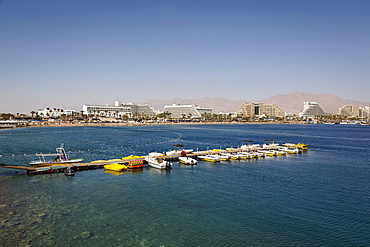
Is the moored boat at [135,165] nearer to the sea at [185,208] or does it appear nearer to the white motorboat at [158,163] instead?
the sea at [185,208]

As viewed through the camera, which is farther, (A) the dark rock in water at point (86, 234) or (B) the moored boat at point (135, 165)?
(B) the moored boat at point (135, 165)

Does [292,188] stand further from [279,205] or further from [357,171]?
[357,171]

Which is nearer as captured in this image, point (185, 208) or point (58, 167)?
point (185, 208)

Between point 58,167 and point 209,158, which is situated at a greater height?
point 58,167

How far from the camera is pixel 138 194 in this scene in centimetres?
3020

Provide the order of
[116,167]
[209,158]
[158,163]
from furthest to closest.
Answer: [209,158]
[158,163]
[116,167]

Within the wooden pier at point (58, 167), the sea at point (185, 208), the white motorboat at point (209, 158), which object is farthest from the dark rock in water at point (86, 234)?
the white motorboat at point (209, 158)

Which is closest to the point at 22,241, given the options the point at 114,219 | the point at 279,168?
the point at 114,219

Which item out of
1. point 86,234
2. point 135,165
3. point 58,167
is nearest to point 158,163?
point 135,165

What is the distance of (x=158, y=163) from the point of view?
148ft

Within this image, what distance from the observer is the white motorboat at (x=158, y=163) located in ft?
147

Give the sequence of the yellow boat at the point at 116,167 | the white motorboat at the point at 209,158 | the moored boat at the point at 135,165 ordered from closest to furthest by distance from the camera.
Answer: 1. the yellow boat at the point at 116,167
2. the moored boat at the point at 135,165
3. the white motorboat at the point at 209,158

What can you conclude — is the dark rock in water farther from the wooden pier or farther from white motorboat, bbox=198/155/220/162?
white motorboat, bbox=198/155/220/162

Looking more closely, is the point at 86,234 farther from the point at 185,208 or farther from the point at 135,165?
the point at 135,165
